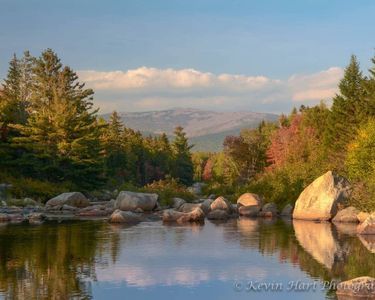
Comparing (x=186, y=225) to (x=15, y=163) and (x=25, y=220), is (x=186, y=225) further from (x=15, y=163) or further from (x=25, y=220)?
(x=15, y=163)

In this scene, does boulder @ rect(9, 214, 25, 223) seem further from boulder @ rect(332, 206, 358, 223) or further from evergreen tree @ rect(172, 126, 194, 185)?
evergreen tree @ rect(172, 126, 194, 185)

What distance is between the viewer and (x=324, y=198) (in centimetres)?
3897

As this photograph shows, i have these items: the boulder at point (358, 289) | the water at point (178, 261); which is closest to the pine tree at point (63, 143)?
the water at point (178, 261)

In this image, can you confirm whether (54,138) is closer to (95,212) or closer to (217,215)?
(95,212)

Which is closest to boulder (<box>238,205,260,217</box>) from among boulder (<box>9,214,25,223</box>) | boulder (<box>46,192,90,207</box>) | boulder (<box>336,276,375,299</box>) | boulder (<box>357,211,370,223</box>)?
boulder (<box>357,211,370,223</box>)

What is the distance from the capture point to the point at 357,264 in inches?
874

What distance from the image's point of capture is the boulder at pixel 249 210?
4428 centimetres

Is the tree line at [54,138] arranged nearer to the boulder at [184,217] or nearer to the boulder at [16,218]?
the boulder at [16,218]

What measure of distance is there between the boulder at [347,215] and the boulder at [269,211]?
6214mm

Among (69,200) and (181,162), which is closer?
(69,200)

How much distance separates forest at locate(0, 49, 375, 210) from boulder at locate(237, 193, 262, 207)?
1921mm

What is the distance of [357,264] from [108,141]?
219 feet

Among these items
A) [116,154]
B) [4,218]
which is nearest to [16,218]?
[4,218]

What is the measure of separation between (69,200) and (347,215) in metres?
21.9
